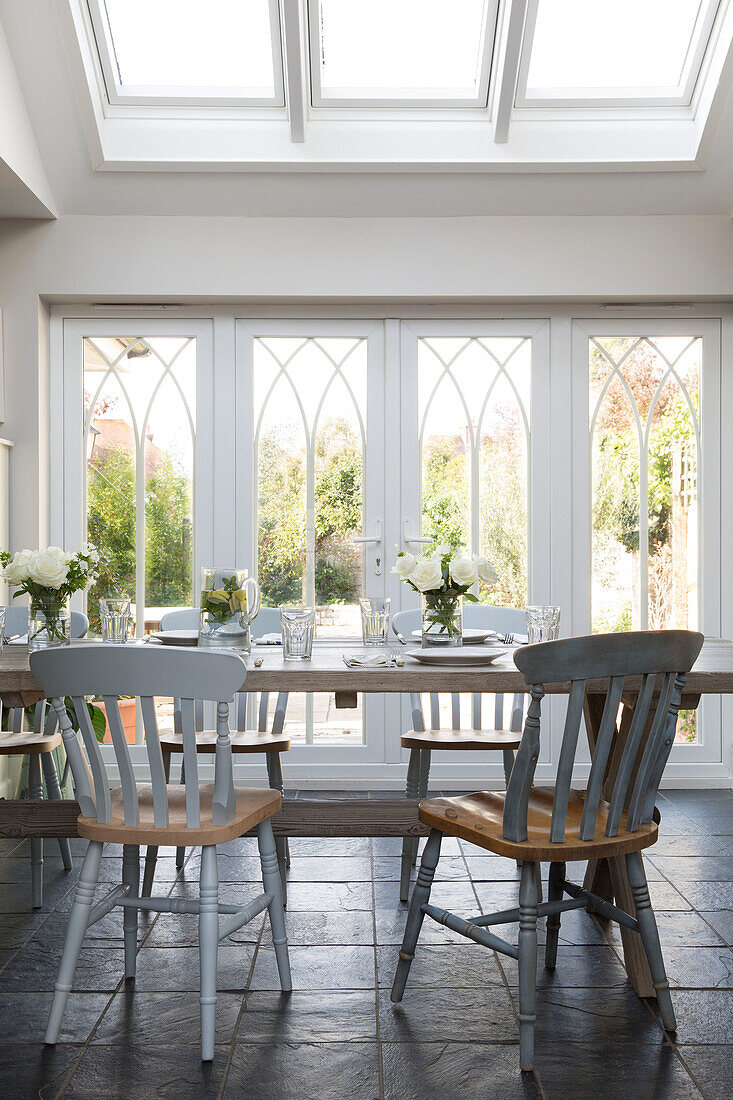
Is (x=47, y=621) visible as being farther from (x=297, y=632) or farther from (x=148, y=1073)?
(x=148, y=1073)

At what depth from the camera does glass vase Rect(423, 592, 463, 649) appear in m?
2.51

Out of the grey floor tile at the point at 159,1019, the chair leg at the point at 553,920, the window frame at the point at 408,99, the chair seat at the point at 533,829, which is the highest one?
the window frame at the point at 408,99

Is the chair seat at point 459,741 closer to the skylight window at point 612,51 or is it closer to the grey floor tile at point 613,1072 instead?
the grey floor tile at point 613,1072

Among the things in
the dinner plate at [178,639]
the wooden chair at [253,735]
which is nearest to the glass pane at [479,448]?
the wooden chair at [253,735]

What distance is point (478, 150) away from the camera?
12.2 feet

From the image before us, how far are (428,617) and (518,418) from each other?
1858 millimetres

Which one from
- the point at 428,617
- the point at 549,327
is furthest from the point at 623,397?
the point at 428,617

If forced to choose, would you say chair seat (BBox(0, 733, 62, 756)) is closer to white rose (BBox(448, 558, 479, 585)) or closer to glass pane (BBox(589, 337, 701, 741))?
white rose (BBox(448, 558, 479, 585))

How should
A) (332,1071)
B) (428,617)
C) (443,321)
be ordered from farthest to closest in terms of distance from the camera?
(443,321)
(428,617)
(332,1071)

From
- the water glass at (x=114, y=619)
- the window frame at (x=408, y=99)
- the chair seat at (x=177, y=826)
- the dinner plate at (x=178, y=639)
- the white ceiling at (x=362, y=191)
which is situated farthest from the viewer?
the white ceiling at (x=362, y=191)

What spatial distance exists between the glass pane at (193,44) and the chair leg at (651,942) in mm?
3203

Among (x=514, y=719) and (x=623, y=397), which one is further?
(x=623, y=397)

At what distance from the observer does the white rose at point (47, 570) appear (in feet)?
7.72

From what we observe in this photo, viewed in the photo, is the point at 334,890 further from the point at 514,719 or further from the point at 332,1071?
the point at 332,1071
